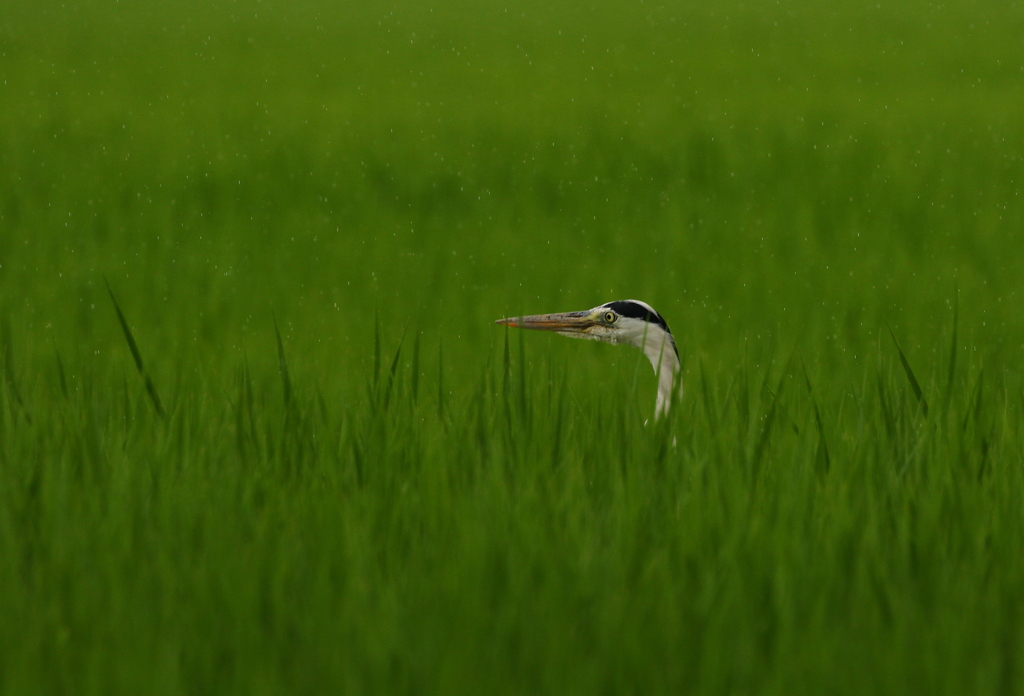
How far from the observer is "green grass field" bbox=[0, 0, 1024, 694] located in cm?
252

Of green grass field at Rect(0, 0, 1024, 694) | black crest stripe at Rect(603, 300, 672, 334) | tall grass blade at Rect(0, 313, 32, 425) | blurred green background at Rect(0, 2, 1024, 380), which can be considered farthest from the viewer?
blurred green background at Rect(0, 2, 1024, 380)

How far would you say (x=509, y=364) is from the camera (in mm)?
3969

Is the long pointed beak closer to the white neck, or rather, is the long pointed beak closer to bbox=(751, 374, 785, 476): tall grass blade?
the white neck

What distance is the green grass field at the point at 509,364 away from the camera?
8.27 feet

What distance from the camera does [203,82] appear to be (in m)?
13.8

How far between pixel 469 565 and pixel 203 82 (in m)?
12.1

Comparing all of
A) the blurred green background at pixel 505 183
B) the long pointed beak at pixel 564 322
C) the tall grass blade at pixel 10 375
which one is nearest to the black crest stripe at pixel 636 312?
the long pointed beak at pixel 564 322

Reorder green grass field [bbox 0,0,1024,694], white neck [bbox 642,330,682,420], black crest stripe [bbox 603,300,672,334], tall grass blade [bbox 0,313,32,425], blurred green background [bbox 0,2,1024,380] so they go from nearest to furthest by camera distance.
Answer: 1. green grass field [bbox 0,0,1024,694]
2. tall grass blade [bbox 0,313,32,425]
3. white neck [bbox 642,330,682,420]
4. black crest stripe [bbox 603,300,672,334]
5. blurred green background [bbox 0,2,1024,380]

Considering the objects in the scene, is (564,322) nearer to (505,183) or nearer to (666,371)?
(666,371)

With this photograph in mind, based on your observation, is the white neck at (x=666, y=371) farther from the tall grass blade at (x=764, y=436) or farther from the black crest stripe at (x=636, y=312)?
the tall grass blade at (x=764, y=436)

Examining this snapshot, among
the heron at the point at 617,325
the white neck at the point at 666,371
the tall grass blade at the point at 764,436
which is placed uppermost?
the heron at the point at 617,325

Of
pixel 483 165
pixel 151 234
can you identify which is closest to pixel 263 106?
pixel 483 165

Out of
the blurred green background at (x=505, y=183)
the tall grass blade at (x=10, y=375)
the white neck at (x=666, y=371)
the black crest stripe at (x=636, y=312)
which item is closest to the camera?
the tall grass blade at (x=10, y=375)

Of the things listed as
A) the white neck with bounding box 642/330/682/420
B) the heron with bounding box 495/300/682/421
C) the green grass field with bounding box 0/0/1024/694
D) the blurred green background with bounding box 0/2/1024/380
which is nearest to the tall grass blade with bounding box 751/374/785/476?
the green grass field with bounding box 0/0/1024/694
